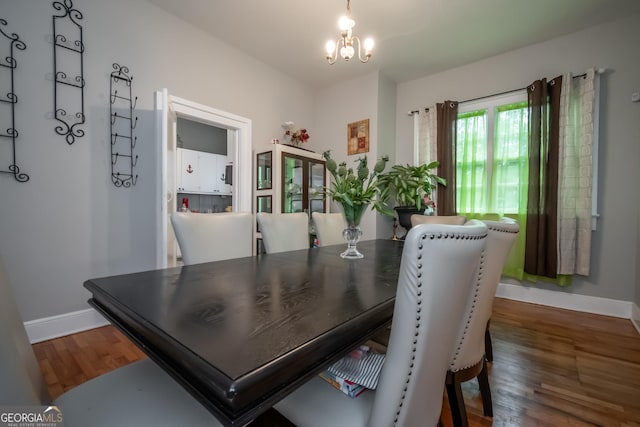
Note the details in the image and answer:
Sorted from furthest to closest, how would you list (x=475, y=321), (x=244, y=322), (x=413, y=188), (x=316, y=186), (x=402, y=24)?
1. (x=316, y=186)
2. (x=413, y=188)
3. (x=402, y=24)
4. (x=475, y=321)
5. (x=244, y=322)

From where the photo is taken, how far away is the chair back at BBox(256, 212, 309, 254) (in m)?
1.89

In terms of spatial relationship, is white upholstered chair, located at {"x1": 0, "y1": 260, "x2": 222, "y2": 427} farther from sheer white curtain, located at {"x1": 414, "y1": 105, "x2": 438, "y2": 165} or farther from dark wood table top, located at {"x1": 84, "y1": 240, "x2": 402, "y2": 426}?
sheer white curtain, located at {"x1": 414, "y1": 105, "x2": 438, "y2": 165}

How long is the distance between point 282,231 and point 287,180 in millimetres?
1579

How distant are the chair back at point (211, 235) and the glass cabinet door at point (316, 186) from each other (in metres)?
2.06

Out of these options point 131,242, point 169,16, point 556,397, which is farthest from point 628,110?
point 131,242

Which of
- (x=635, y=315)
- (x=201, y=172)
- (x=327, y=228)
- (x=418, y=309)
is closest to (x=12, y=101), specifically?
(x=327, y=228)

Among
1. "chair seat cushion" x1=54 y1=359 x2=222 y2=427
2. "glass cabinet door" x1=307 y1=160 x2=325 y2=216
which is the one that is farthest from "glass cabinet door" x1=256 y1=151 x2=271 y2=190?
"chair seat cushion" x1=54 y1=359 x2=222 y2=427

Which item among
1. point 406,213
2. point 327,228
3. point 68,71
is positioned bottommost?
point 327,228

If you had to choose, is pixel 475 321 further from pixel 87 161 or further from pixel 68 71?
pixel 68 71

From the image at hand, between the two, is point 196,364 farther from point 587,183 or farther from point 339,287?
point 587,183

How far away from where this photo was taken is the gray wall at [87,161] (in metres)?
1.92

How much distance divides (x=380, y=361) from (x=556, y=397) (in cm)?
130

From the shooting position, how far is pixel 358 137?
12.5 feet

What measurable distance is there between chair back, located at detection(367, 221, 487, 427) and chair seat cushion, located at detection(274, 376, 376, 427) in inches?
4.2
